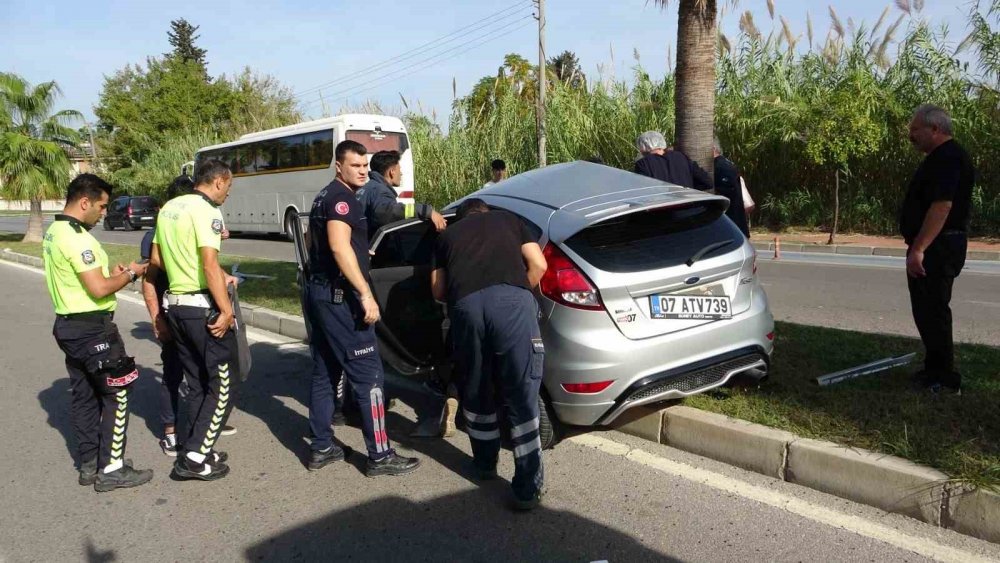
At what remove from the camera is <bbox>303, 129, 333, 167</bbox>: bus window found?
68.1 ft

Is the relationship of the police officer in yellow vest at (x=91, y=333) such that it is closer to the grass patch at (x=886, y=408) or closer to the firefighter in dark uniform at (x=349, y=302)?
the firefighter in dark uniform at (x=349, y=302)

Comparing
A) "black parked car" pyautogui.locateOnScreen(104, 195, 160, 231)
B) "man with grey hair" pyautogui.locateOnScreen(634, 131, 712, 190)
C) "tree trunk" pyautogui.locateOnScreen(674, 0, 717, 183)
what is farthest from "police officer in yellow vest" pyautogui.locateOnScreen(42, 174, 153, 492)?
"black parked car" pyautogui.locateOnScreen(104, 195, 160, 231)

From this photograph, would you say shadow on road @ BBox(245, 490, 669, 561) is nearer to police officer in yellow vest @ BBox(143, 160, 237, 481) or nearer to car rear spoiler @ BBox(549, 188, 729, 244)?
police officer in yellow vest @ BBox(143, 160, 237, 481)

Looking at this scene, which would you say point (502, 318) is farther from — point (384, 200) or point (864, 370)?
point (864, 370)

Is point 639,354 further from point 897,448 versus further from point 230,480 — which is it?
point 230,480

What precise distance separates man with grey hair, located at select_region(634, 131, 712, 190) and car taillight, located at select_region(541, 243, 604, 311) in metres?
2.96

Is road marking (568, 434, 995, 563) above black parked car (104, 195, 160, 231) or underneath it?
underneath

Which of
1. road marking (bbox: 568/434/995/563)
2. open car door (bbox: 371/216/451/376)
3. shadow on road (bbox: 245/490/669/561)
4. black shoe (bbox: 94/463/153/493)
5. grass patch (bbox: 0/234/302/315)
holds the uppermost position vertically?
open car door (bbox: 371/216/451/376)

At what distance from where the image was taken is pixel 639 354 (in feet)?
12.4

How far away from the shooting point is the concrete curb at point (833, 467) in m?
3.11

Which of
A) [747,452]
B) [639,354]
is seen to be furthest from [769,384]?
[639,354]

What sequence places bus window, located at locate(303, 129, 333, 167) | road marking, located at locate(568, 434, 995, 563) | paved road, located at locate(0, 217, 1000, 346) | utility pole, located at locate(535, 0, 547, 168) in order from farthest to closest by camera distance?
bus window, located at locate(303, 129, 333, 167) → utility pole, located at locate(535, 0, 547, 168) → paved road, located at locate(0, 217, 1000, 346) → road marking, located at locate(568, 434, 995, 563)

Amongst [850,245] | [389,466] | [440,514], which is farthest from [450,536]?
[850,245]

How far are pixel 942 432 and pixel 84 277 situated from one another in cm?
449
